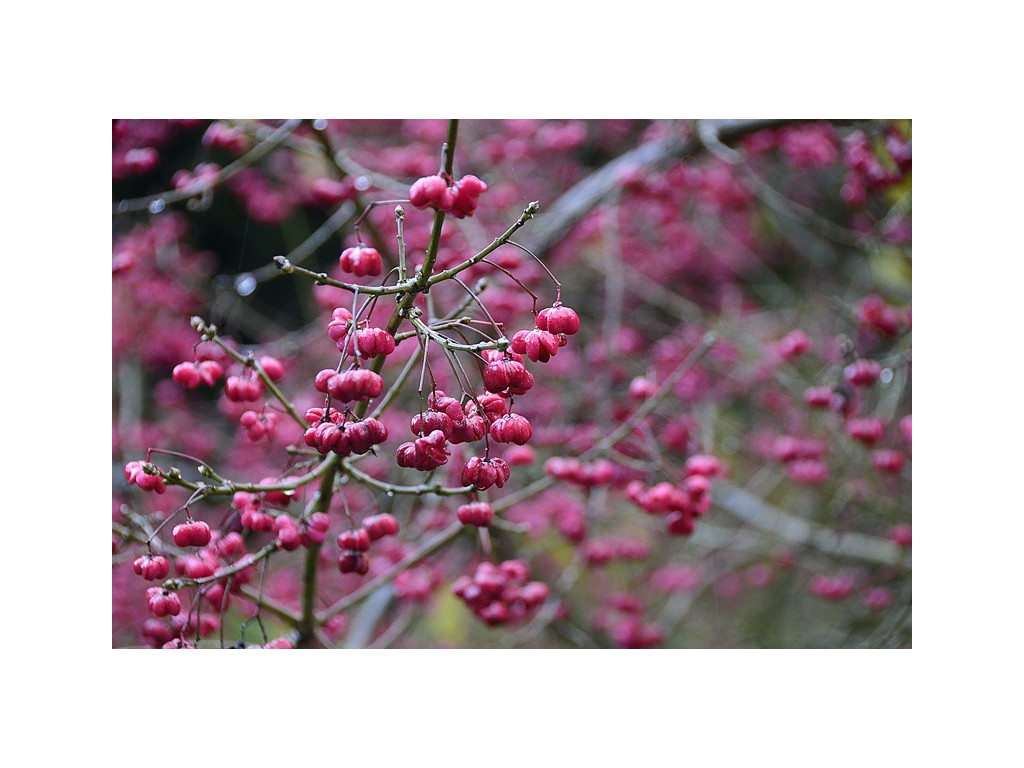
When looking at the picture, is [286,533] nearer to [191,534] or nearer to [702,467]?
[191,534]

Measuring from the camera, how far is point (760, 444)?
2.67 metres

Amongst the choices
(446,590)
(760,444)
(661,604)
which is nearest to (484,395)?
(446,590)

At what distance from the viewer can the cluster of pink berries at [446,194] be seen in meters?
1.13

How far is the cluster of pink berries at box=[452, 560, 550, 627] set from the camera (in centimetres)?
155

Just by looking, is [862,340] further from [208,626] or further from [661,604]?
[208,626]

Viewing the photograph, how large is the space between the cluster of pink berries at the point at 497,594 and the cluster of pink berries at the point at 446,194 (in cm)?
71

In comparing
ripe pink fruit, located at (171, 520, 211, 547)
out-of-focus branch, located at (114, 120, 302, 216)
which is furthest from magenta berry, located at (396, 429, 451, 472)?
out-of-focus branch, located at (114, 120, 302, 216)

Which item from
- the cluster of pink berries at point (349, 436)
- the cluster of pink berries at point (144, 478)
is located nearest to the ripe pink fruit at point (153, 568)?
the cluster of pink berries at point (144, 478)

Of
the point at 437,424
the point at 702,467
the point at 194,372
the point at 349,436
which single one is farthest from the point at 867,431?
the point at 194,372

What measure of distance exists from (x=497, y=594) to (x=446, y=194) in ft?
2.56

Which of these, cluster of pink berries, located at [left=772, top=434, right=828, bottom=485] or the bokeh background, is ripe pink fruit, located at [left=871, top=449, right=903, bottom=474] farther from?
Result: cluster of pink berries, located at [left=772, top=434, right=828, bottom=485]

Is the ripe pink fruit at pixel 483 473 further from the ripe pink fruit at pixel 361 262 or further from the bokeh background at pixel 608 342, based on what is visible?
the bokeh background at pixel 608 342
